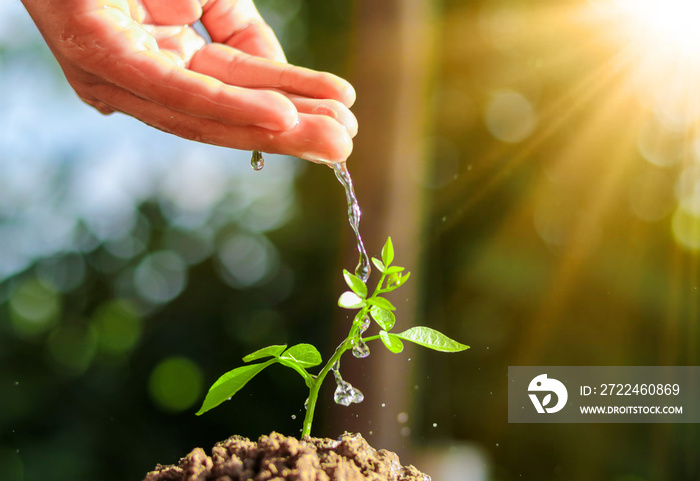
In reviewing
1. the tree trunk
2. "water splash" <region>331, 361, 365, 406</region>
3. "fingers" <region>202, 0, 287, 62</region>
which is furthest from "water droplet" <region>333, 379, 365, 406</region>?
"fingers" <region>202, 0, 287, 62</region>

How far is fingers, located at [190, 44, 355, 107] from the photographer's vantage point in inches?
44.8

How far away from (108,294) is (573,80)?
284 cm

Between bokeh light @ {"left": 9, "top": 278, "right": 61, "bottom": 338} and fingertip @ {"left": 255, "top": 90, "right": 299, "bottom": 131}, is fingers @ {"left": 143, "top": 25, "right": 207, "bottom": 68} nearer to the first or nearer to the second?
fingertip @ {"left": 255, "top": 90, "right": 299, "bottom": 131}

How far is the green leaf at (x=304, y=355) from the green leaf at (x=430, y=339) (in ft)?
0.42

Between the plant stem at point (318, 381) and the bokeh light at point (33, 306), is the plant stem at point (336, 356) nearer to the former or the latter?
the plant stem at point (318, 381)

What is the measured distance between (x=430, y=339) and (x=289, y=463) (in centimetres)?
26

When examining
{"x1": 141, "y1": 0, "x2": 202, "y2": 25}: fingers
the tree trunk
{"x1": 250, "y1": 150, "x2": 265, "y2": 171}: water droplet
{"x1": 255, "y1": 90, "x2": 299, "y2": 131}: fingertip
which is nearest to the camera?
{"x1": 255, "y1": 90, "x2": 299, "y2": 131}: fingertip

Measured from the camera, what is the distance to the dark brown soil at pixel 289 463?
68 cm

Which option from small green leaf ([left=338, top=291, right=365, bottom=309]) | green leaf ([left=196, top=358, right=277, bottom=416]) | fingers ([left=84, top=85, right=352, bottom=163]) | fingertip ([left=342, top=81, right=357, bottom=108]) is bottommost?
green leaf ([left=196, top=358, right=277, bottom=416])

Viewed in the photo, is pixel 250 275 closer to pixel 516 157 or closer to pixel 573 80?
pixel 516 157

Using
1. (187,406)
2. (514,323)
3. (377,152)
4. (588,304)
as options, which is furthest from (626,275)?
(187,406)

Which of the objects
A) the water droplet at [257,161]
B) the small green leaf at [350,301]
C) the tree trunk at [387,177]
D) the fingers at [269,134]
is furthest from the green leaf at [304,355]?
the tree trunk at [387,177]

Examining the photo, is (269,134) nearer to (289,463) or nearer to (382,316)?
(382,316)

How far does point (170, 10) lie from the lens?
135cm
